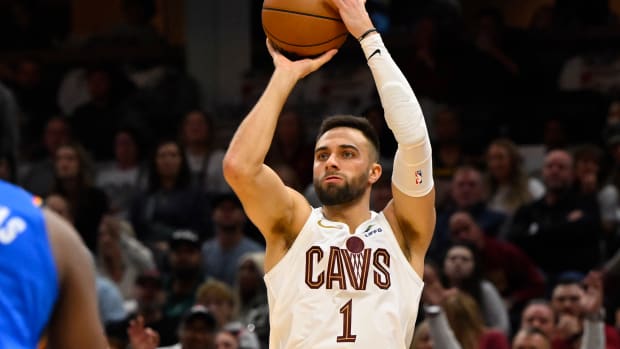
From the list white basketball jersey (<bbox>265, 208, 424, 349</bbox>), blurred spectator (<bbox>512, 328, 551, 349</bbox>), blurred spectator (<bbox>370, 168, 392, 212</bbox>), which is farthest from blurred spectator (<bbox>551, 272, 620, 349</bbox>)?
white basketball jersey (<bbox>265, 208, 424, 349</bbox>)

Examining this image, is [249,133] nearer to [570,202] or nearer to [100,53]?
[570,202]

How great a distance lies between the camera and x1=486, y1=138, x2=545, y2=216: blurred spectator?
1031 centimetres

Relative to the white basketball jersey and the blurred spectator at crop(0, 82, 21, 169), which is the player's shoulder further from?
the blurred spectator at crop(0, 82, 21, 169)

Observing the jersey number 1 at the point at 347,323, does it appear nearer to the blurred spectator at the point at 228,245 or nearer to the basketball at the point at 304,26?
the basketball at the point at 304,26

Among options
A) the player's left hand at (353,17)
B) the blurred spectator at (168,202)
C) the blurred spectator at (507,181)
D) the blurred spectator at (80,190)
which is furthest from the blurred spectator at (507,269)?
the player's left hand at (353,17)

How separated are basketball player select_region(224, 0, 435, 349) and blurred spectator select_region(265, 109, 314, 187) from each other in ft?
17.5

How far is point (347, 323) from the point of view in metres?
5.41

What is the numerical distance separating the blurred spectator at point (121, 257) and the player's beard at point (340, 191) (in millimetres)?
4895

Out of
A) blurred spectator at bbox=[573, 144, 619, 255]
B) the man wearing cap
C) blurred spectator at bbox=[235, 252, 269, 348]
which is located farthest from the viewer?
blurred spectator at bbox=[573, 144, 619, 255]

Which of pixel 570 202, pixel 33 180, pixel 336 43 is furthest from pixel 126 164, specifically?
pixel 336 43

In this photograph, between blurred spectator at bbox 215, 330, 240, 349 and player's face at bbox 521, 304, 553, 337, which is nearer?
blurred spectator at bbox 215, 330, 240, 349

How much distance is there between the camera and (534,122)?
452 inches

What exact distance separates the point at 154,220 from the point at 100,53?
2789mm

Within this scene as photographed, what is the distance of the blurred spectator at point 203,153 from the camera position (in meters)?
11.3
